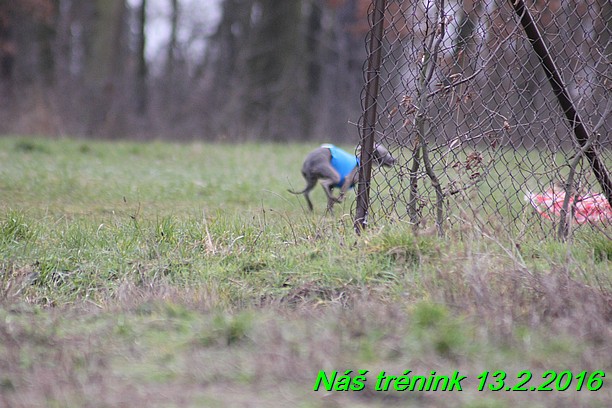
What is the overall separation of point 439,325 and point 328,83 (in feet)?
64.9

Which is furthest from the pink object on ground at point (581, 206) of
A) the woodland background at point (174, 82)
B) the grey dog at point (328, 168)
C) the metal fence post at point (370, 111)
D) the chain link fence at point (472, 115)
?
the woodland background at point (174, 82)

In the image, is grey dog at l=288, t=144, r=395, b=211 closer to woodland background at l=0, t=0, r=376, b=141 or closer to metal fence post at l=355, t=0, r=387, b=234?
metal fence post at l=355, t=0, r=387, b=234

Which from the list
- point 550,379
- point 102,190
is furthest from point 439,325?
point 102,190

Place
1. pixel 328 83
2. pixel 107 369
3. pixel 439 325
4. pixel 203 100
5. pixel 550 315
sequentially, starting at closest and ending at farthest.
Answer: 1. pixel 107 369
2. pixel 439 325
3. pixel 550 315
4. pixel 203 100
5. pixel 328 83

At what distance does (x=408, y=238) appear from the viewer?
4.26 meters

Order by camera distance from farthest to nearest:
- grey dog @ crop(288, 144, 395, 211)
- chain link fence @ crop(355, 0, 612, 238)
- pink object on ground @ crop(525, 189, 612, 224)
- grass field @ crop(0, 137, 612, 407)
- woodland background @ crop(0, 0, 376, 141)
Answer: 1. woodland background @ crop(0, 0, 376, 141)
2. grey dog @ crop(288, 144, 395, 211)
3. pink object on ground @ crop(525, 189, 612, 224)
4. chain link fence @ crop(355, 0, 612, 238)
5. grass field @ crop(0, 137, 612, 407)

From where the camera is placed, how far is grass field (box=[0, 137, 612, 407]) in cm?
276

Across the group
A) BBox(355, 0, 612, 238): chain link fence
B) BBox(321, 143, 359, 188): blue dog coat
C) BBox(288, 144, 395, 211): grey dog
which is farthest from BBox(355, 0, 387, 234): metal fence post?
BBox(321, 143, 359, 188): blue dog coat

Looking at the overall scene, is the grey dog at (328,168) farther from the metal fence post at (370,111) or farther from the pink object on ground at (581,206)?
the pink object on ground at (581,206)

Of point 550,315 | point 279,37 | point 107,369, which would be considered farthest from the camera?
point 279,37

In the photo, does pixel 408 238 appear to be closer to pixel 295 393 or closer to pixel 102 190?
pixel 295 393

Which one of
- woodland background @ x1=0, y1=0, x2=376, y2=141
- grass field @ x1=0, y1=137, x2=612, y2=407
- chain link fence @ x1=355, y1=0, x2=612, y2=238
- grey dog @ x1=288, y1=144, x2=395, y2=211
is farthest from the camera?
woodland background @ x1=0, y1=0, x2=376, y2=141

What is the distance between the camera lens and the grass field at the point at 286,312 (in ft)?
9.04

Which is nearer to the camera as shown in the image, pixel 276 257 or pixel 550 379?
pixel 550 379
